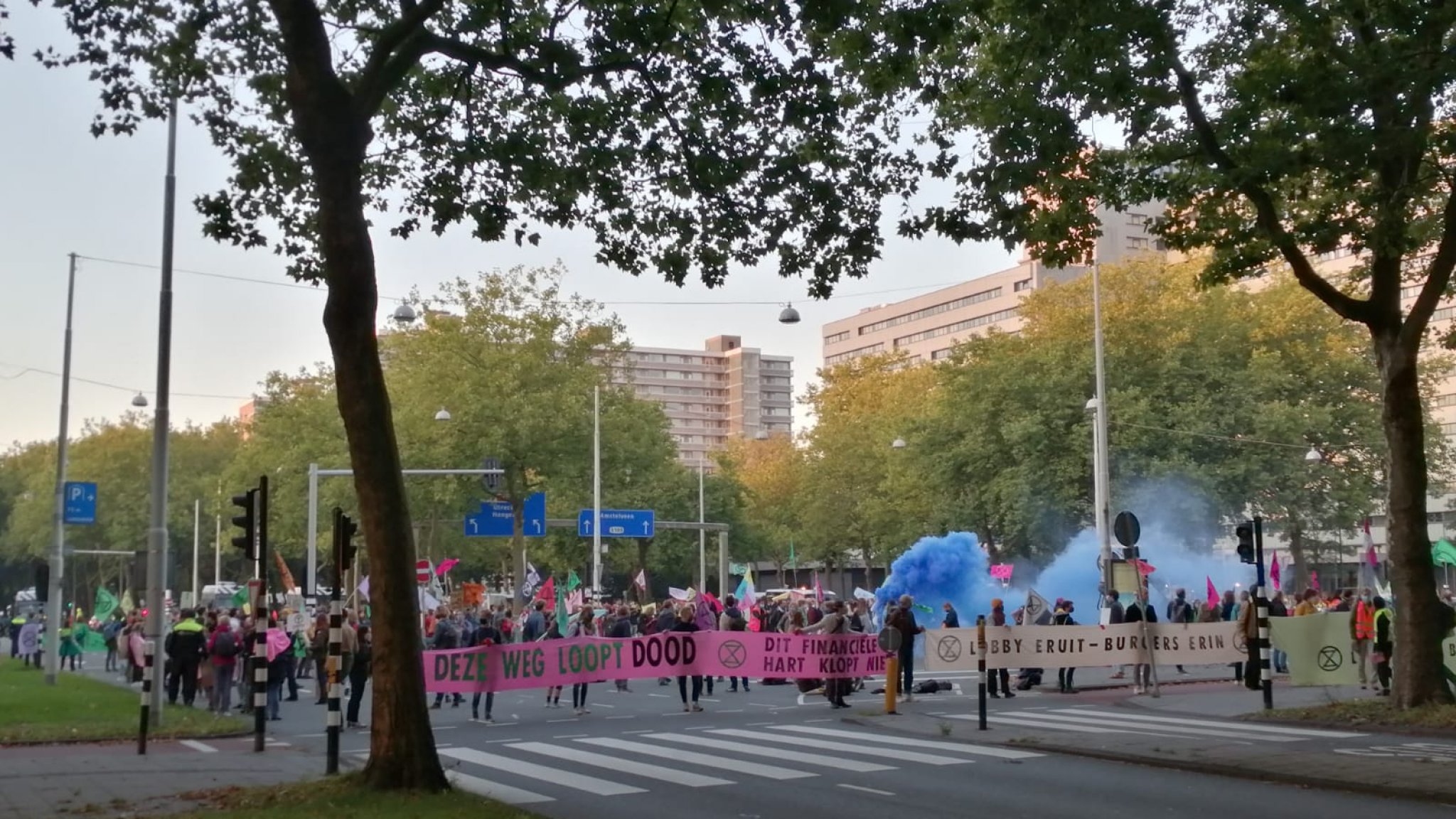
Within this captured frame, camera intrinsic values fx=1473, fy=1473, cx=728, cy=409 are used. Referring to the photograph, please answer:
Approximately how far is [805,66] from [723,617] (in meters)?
16.4

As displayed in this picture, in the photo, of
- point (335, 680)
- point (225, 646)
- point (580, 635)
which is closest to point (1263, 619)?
point (335, 680)

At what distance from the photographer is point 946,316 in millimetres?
125500

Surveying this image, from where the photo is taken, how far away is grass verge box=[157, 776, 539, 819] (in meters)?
11.1

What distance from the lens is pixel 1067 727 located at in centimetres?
1888

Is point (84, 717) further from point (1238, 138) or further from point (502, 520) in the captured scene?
point (502, 520)

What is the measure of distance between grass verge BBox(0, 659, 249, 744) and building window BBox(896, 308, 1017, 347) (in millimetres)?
85931

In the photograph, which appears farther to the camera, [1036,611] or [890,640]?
[1036,611]

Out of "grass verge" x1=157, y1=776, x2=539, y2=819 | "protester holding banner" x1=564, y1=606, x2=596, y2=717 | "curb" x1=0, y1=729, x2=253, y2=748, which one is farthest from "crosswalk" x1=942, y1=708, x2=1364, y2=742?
"curb" x1=0, y1=729, x2=253, y2=748

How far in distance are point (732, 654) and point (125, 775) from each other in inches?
416

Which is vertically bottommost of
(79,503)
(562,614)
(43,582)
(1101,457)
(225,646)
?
(225,646)

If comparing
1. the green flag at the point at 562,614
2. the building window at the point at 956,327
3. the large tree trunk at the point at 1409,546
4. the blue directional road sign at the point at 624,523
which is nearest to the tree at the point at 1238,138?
the large tree trunk at the point at 1409,546

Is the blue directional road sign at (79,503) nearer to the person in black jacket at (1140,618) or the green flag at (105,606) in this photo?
the green flag at (105,606)

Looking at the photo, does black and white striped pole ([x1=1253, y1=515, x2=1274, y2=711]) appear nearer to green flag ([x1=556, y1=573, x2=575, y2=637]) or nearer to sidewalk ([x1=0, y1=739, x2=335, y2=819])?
sidewalk ([x1=0, y1=739, x2=335, y2=819])

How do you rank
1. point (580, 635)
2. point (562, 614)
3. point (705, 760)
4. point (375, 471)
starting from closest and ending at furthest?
point (375, 471) < point (705, 760) < point (580, 635) < point (562, 614)
